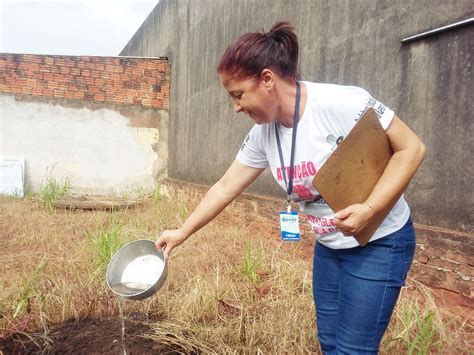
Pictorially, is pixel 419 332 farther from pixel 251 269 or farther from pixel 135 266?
pixel 135 266

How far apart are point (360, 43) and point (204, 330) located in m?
2.71

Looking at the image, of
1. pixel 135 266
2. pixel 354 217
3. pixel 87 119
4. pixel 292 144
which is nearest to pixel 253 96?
pixel 292 144

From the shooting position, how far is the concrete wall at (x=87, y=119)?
824cm

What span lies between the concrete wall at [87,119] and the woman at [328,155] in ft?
25.0

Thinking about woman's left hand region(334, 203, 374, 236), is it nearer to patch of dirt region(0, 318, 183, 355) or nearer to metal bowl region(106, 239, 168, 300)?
metal bowl region(106, 239, 168, 300)

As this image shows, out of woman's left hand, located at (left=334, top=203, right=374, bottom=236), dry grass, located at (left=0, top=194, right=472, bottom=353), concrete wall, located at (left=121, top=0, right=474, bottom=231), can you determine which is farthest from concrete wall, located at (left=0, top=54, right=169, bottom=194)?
woman's left hand, located at (left=334, top=203, right=374, bottom=236)

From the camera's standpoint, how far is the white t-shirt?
131 centimetres

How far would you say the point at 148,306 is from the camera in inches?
109

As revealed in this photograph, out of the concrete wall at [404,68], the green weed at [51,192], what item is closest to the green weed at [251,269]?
the concrete wall at [404,68]

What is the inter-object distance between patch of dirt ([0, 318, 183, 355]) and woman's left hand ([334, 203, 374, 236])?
145cm

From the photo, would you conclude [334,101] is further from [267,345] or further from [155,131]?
[155,131]

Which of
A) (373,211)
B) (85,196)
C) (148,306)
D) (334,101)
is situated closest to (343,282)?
(373,211)

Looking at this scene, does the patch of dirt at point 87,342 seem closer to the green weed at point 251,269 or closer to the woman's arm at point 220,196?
the woman's arm at point 220,196

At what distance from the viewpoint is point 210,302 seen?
2650mm
